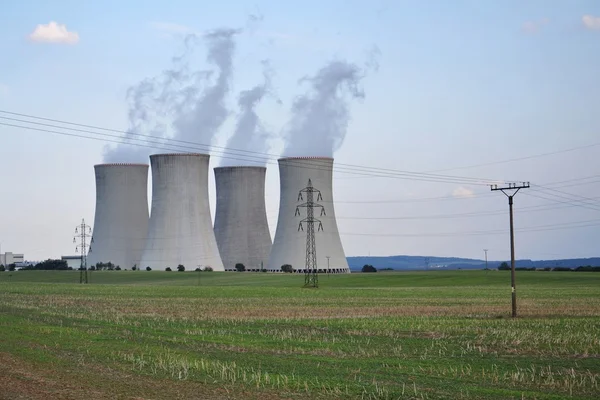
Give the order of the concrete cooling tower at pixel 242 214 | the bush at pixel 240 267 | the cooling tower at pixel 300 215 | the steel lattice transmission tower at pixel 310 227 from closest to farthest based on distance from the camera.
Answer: the steel lattice transmission tower at pixel 310 227 → the cooling tower at pixel 300 215 → the concrete cooling tower at pixel 242 214 → the bush at pixel 240 267

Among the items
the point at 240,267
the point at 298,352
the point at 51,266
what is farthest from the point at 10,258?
the point at 298,352

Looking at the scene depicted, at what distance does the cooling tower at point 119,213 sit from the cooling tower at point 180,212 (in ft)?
11.6

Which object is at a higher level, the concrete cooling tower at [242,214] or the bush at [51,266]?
the concrete cooling tower at [242,214]

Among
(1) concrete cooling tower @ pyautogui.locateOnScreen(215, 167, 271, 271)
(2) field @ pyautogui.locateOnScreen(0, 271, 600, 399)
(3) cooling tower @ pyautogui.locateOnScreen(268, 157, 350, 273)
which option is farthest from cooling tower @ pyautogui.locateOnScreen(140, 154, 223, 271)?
(2) field @ pyautogui.locateOnScreen(0, 271, 600, 399)

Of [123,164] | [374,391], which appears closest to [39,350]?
[374,391]

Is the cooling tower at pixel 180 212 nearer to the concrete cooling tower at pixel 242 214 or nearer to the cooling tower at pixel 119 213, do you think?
the cooling tower at pixel 119 213

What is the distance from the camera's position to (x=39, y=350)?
50.8ft

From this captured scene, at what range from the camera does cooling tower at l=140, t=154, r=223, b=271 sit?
5541 centimetres

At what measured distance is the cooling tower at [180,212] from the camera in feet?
182

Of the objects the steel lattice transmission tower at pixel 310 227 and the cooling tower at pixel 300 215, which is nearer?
the steel lattice transmission tower at pixel 310 227

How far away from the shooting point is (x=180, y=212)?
2191 inches

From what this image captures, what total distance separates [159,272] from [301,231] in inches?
481

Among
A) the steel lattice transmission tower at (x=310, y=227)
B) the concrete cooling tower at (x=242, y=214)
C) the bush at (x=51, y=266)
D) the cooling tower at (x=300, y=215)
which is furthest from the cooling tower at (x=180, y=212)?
the bush at (x=51, y=266)

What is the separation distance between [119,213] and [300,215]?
45.6ft
